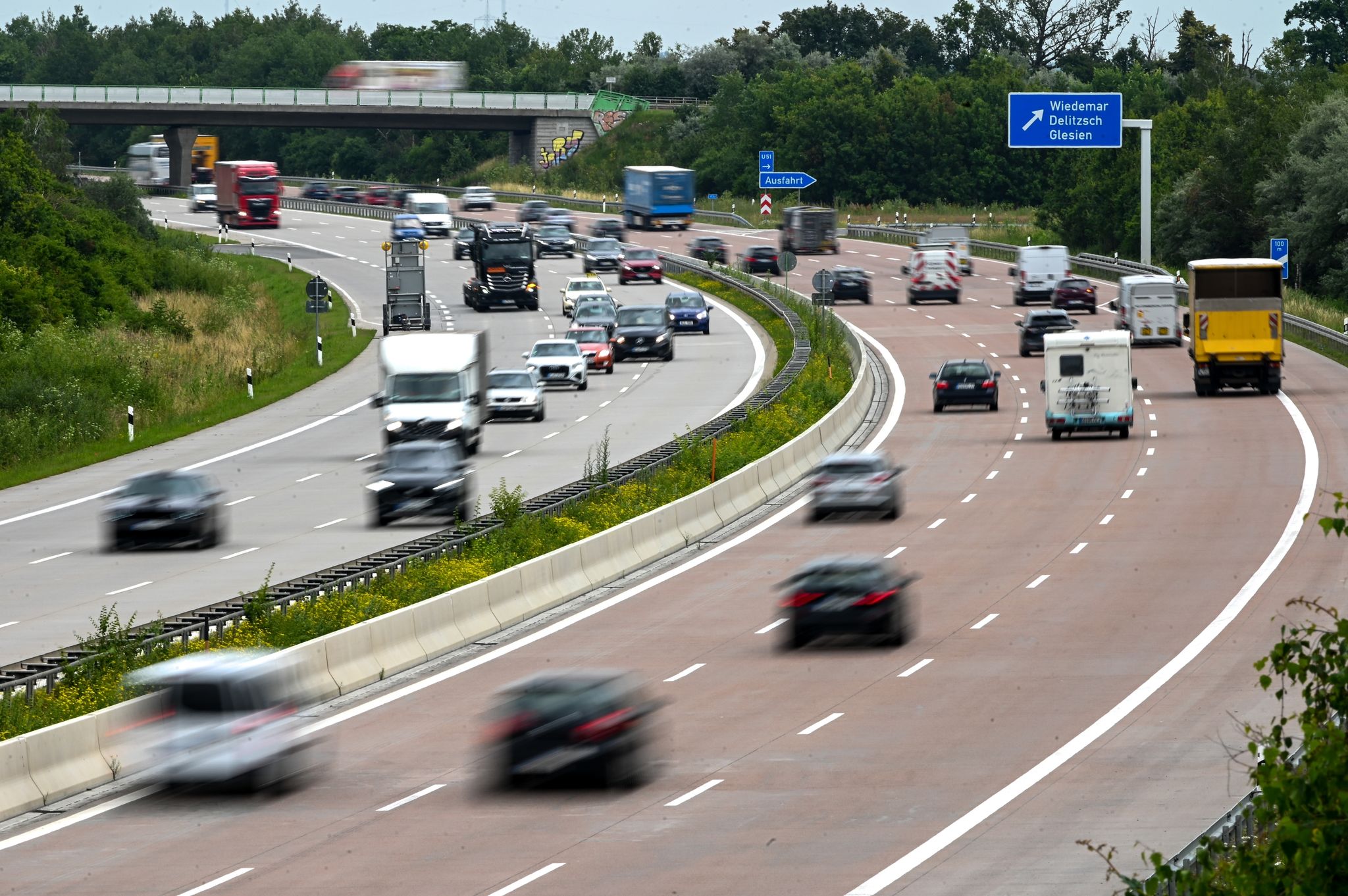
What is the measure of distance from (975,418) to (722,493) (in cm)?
1708

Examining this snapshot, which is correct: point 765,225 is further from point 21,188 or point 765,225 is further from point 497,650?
point 497,650

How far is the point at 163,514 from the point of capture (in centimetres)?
3528

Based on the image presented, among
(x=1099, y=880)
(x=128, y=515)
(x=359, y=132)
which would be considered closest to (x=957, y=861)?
(x=1099, y=880)

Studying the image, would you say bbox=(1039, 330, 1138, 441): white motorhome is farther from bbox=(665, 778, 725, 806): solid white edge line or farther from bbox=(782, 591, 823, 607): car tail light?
bbox=(665, 778, 725, 806): solid white edge line

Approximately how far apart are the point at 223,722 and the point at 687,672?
8.07 meters

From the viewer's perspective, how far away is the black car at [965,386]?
2175 inches

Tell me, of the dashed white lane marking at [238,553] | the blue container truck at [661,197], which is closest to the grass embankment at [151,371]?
the dashed white lane marking at [238,553]

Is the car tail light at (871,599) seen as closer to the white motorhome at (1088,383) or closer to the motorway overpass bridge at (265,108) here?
the white motorhome at (1088,383)

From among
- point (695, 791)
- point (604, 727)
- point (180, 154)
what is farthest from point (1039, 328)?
point (180, 154)

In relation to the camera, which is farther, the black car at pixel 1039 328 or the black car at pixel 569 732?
the black car at pixel 1039 328

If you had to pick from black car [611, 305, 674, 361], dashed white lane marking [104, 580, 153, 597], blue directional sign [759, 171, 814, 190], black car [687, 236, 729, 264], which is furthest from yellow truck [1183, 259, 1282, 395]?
black car [687, 236, 729, 264]

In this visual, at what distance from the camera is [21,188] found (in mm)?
77875

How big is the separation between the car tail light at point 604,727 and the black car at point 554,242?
8672 cm

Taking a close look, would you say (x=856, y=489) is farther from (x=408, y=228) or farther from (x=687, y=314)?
(x=408, y=228)
